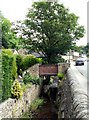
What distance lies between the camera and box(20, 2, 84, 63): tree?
32812mm

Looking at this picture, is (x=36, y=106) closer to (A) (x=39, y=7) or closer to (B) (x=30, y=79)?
(B) (x=30, y=79)

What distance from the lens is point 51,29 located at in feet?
108

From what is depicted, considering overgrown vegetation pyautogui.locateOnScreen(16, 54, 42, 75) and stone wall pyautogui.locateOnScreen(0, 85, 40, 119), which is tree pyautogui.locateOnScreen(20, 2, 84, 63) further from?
stone wall pyautogui.locateOnScreen(0, 85, 40, 119)

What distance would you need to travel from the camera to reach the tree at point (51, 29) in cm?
3281

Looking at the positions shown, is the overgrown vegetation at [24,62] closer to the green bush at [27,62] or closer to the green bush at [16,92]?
the green bush at [27,62]

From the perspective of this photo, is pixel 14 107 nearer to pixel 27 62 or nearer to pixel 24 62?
pixel 24 62

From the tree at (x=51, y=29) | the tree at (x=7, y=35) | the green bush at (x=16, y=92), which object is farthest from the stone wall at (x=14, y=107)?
the tree at (x=7, y=35)

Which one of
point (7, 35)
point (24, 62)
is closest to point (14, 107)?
point (24, 62)

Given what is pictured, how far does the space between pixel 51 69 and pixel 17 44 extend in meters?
20.0

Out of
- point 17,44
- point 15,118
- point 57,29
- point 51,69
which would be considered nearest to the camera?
point 15,118

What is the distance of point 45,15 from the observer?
1326 inches

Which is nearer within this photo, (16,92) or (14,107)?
(14,107)

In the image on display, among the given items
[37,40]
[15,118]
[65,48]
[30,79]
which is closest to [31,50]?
[37,40]

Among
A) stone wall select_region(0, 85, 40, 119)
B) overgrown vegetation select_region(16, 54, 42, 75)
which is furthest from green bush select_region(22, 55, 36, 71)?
stone wall select_region(0, 85, 40, 119)
